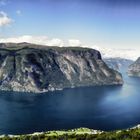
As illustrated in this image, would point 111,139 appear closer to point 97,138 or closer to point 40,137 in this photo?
point 97,138

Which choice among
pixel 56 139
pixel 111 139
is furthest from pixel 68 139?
pixel 111 139

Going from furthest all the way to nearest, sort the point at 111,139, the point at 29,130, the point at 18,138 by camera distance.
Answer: the point at 29,130, the point at 18,138, the point at 111,139

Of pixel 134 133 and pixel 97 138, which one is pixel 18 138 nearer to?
pixel 97 138

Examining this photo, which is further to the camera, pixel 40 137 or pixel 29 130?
pixel 29 130

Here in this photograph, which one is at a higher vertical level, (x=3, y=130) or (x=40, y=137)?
(x=40, y=137)

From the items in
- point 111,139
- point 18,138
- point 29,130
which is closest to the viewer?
point 111,139

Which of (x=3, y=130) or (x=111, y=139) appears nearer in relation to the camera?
(x=111, y=139)

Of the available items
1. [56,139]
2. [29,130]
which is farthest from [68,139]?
[29,130]

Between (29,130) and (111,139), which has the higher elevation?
(111,139)

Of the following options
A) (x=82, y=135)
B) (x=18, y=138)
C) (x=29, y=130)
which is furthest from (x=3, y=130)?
(x=82, y=135)
